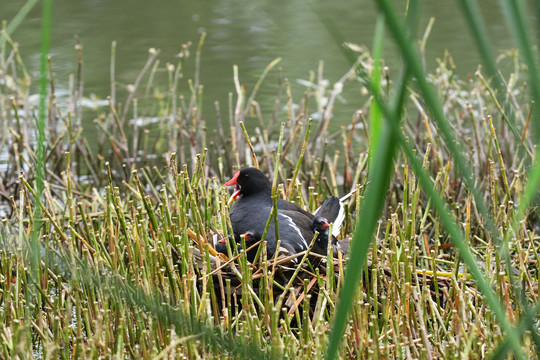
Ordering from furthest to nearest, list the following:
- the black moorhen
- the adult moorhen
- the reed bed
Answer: the black moorhen → the adult moorhen → the reed bed

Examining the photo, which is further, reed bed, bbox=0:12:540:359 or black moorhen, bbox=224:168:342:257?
black moorhen, bbox=224:168:342:257

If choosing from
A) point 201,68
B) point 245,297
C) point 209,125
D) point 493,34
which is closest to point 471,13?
point 245,297

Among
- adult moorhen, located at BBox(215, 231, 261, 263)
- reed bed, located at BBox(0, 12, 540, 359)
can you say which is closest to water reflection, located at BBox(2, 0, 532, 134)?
reed bed, located at BBox(0, 12, 540, 359)

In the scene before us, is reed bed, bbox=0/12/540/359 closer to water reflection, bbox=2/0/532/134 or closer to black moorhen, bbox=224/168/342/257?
black moorhen, bbox=224/168/342/257

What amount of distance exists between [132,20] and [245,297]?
26.4ft

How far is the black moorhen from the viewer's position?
8.55 ft

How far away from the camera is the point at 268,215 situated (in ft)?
8.96

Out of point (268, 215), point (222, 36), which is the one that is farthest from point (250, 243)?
point (222, 36)

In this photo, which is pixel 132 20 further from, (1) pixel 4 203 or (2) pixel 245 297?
(2) pixel 245 297

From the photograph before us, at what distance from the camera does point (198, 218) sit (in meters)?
2.51

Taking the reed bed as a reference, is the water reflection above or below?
below

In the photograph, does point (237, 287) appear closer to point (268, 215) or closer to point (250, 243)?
point (250, 243)

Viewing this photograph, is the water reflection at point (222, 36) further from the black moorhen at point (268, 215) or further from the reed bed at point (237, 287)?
the reed bed at point (237, 287)

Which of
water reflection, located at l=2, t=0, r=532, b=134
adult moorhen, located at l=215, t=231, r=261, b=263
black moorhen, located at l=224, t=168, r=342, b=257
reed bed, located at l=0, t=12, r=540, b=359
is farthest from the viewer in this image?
water reflection, located at l=2, t=0, r=532, b=134
